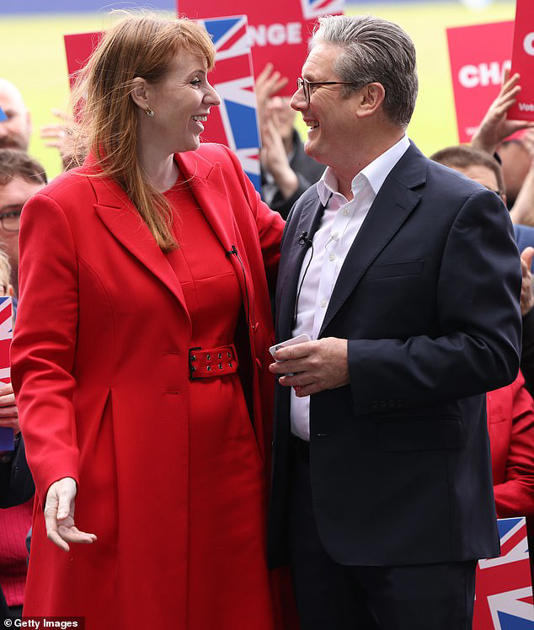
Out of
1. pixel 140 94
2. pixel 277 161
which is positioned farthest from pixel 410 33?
pixel 140 94

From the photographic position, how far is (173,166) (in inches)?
107

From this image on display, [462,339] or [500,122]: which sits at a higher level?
[500,122]

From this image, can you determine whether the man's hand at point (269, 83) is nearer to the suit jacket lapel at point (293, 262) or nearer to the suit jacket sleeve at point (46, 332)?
the suit jacket lapel at point (293, 262)

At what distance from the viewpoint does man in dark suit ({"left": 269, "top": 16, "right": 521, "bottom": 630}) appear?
2355mm

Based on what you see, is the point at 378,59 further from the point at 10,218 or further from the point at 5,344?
the point at 10,218

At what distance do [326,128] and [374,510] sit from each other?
2.99 ft

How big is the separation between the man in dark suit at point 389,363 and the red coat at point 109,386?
28 cm

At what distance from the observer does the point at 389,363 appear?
235 cm

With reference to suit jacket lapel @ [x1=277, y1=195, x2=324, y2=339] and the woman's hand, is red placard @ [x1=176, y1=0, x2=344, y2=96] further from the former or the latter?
the woman's hand

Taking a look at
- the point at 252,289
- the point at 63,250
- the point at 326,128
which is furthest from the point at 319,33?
the point at 63,250

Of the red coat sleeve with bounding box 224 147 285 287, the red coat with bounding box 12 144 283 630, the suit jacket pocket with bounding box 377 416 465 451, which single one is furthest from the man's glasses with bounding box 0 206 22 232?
the suit jacket pocket with bounding box 377 416 465 451

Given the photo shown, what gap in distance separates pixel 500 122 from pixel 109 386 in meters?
2.28

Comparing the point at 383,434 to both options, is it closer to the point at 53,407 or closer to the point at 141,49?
the point at 53,407

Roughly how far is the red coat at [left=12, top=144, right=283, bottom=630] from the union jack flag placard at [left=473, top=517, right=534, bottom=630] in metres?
0.88
